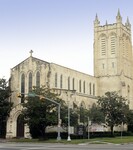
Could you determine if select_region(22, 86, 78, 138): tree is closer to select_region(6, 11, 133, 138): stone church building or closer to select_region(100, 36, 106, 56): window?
select_region(6, 11, 133, 138): stone church building

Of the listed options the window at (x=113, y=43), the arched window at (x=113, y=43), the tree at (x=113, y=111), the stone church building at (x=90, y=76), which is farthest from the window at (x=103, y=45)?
the tree at (x=113, y=111)

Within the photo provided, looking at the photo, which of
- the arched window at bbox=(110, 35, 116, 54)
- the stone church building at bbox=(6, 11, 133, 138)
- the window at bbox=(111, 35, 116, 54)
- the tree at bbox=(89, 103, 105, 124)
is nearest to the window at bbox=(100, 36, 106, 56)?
the stone church building at bbox=(6, 11, 133, 138)

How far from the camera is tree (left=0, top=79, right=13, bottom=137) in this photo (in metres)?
77.9

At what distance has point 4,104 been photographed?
260 feet

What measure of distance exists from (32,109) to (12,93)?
24.2 m

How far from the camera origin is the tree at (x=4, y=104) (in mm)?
77875

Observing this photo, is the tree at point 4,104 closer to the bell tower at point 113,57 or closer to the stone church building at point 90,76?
the stone church building at point 90,76

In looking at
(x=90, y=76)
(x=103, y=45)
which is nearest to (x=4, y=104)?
(x=90, y=76)

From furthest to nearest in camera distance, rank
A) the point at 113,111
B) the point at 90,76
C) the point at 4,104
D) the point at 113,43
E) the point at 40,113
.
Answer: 1. the point at 113,43
2. the point at 90,76
3. the point at 4,104
4. the point at 113,111
5. the point at 40,113

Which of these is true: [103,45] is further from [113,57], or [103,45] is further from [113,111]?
[113,111]

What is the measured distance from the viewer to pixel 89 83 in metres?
102

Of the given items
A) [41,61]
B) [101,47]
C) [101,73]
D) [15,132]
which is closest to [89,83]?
[101,73]

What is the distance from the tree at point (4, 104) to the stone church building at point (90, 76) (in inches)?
49.9

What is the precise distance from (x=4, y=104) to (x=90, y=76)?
103 ft
